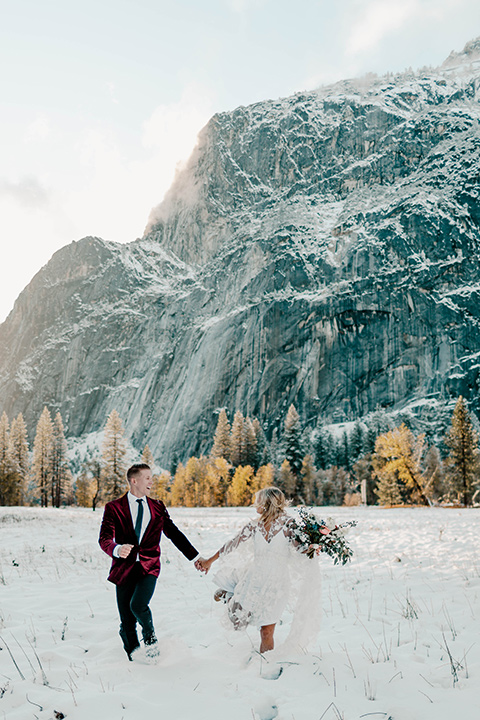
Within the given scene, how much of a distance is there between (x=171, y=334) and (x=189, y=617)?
182 m

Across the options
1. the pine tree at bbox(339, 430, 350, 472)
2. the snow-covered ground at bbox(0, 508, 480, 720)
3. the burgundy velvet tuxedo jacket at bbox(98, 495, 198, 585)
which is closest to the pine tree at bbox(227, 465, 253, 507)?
the pine tree at bbox(339, 430, 350, 472)

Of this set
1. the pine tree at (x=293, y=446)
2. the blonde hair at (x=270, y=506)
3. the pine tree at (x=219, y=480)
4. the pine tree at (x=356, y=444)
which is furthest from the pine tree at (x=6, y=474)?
the pine tree at (x=356, y=444)

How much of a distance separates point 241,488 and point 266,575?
54.7 m

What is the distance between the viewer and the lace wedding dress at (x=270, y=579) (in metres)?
4.74

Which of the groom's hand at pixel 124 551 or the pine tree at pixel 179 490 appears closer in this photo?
the groom's hand at pixel 124 551

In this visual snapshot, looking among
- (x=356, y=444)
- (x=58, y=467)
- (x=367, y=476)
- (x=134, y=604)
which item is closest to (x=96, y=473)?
(x=58, y=467)

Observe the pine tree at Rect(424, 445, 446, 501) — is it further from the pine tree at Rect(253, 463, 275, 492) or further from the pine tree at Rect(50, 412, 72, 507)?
the pine tree at Rect(50, 412, 72, 507)

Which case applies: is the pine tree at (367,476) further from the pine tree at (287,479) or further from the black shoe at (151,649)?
the black shoe at (151,649)

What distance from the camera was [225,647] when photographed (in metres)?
5.17

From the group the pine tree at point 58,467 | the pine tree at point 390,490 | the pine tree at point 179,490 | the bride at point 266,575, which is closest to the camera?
the bride at point 266,575

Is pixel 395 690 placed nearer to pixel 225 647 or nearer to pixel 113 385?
pixel 225 647

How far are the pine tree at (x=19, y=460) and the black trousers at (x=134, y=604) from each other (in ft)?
163

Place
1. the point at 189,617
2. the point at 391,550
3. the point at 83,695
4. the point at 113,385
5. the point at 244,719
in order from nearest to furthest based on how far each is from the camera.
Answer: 1. the point at 244,719
2. the point at 83,695
3. the point at 189,617
4. the point at 391,550
5. the point at 113,385

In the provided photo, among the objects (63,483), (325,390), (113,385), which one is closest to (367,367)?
(325,390)
